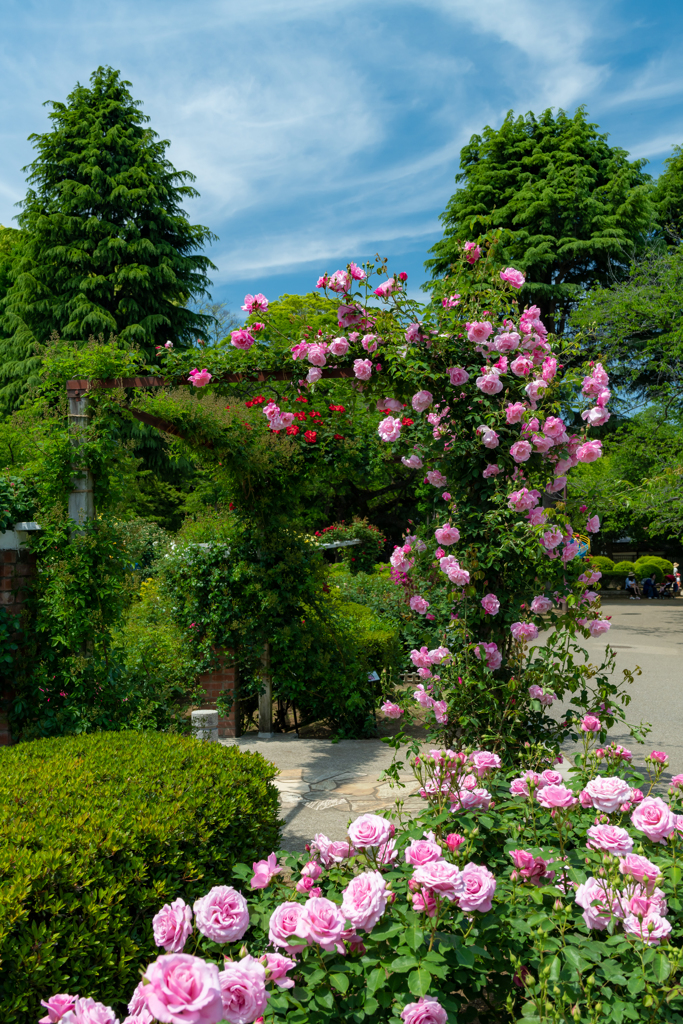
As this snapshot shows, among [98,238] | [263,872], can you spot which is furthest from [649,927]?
[98,238]

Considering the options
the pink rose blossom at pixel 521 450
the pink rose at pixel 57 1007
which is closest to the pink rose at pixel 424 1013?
the pink rose at pixel 57 1007

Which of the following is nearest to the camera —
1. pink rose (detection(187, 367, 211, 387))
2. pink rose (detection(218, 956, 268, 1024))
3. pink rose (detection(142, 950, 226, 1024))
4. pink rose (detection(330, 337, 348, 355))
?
pink rose (detection(142, 950, 226, 1024))

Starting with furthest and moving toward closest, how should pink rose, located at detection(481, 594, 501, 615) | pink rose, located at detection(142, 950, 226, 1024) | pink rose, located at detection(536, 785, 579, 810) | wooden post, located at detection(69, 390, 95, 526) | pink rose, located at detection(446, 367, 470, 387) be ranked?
wooden post, located at detection(69, 390, 95, 526)
pink rose, located at detection(446, 367, 470, 387)
pink rose, located at detection(481, 594, 501, 615)
pink rose, located at detection(536, 785, 579, 810)
pink rose, located at detection(142, 950, 226, 1024)

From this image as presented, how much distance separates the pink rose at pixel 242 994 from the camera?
1.24 meters

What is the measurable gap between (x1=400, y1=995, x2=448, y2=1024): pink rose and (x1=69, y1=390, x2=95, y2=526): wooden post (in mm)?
4396

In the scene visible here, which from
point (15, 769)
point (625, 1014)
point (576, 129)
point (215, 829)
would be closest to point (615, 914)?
point (625, 1014)

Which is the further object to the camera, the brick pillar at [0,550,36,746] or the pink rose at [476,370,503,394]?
the brick pillar at [0,550,36,746]

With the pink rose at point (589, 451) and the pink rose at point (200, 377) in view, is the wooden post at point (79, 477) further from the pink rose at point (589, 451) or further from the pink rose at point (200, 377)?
the pink rose at point (589, 451)

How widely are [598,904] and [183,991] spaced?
1.16m

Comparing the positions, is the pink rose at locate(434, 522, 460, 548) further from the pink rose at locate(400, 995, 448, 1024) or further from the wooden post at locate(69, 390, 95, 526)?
the wooden post at locate(69, 390, 95, 526)

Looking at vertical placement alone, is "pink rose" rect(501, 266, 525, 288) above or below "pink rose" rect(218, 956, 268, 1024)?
above

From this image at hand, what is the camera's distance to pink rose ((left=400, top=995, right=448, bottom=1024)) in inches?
59.9

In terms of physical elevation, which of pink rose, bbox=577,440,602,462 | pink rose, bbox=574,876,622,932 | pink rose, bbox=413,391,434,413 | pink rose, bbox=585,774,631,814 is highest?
pink rose, bbox=413,391,434,413

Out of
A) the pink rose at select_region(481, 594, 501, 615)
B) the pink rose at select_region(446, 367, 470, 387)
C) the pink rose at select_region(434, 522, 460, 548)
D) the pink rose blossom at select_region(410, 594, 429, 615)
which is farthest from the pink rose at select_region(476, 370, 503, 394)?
the pink rose blossom at select_region(410, 594, 429, 615)
